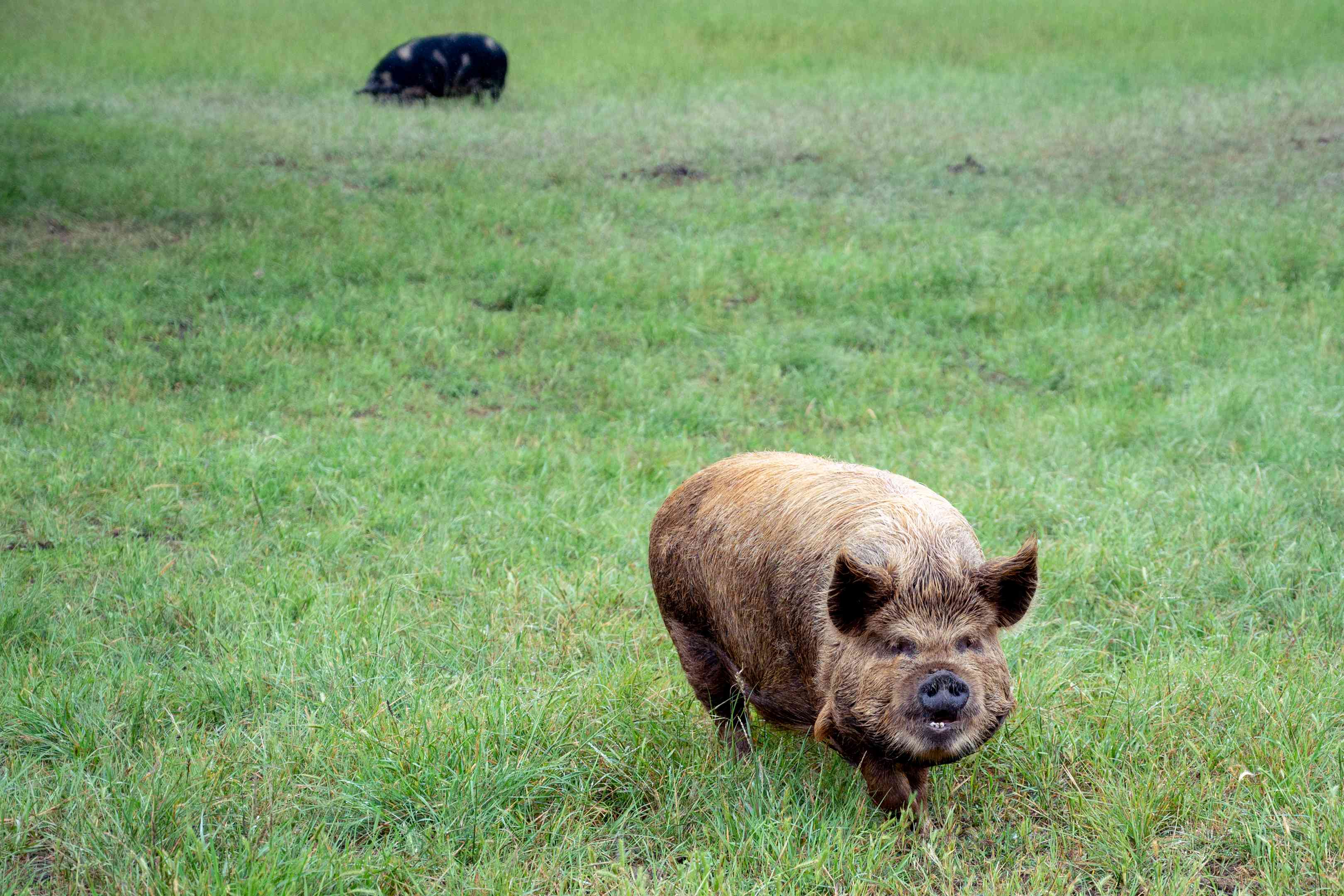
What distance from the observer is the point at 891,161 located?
13.3 meters

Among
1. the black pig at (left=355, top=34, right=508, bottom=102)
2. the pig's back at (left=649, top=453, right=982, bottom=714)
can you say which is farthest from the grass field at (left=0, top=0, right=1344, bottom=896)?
the black pig at (left=355, top=34, right=508, bottom=102)

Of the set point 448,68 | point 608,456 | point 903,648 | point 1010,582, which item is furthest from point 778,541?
point 448,68

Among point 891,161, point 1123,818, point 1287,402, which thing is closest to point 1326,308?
point 1287,402

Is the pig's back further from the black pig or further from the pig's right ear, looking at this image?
the black pig

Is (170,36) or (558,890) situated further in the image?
(170,36)

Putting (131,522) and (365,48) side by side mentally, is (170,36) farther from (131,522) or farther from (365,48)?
(131,522)

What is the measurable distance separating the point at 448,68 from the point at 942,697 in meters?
17.0

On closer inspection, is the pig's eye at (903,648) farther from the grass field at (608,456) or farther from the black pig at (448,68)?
the black pig at (448,68)

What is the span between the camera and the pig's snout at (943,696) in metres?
2.66

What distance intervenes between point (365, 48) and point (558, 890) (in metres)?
19.9

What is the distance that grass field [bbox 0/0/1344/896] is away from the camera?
10.1ft

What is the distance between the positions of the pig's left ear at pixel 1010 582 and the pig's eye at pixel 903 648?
0.75 feet

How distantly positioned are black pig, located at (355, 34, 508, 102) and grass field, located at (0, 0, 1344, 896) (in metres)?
1.90

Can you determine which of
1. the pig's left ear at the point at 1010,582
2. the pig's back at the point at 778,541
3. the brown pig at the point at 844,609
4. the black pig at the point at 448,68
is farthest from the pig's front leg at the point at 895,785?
the black pig at the point at 448,68
